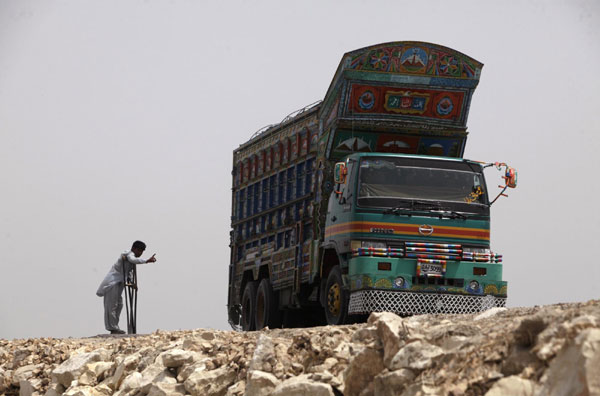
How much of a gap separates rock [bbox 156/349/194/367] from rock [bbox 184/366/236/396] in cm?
58

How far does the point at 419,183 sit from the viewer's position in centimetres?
1371

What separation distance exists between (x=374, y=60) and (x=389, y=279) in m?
3.43

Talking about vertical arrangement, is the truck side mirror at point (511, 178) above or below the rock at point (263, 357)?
above

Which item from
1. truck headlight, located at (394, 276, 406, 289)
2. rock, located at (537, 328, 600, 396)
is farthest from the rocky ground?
truck headlight, located at (394, 276, 406, 289)

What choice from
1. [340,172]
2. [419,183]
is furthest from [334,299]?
[419,183]

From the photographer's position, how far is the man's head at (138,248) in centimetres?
1596

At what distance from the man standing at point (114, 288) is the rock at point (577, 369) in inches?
437

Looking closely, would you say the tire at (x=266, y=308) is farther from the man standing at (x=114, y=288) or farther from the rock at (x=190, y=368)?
the rock at (x=190, y=368)

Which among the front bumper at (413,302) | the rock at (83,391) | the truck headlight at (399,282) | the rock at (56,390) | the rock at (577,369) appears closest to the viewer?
the rock at (577,369)

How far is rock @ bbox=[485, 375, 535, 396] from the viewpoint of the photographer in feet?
18.6

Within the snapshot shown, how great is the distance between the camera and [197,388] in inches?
345

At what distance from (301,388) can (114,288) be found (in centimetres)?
912

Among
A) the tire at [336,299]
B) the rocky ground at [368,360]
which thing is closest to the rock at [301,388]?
the rocky ground at [368,360]

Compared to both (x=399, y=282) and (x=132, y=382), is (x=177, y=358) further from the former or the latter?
(x=399, y=282)
